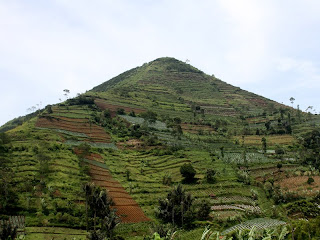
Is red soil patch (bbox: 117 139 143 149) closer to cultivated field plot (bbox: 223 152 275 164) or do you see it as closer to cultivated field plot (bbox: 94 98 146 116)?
cultivated field plot (bbox: 223 152 275 164)

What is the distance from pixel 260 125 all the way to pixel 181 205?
76078 millimetres

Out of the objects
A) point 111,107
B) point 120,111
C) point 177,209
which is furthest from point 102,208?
point 111,107

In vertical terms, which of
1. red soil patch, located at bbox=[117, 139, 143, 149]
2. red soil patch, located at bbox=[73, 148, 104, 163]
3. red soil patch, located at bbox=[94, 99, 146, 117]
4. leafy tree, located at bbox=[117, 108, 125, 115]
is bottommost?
red soil patch, located at bbox=[73, 148, 104, 163]

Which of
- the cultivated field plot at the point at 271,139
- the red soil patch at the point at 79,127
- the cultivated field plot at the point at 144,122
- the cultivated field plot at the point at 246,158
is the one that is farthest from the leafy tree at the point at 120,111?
the cultivated field plot at the point at 246,158

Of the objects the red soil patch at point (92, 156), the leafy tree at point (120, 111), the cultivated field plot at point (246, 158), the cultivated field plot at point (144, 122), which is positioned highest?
the leafy tree at point (120, 111)

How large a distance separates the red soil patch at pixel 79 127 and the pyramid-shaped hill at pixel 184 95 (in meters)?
30.9

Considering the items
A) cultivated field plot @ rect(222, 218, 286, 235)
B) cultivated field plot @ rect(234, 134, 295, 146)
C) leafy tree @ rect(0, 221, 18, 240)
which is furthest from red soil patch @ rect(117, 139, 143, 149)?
leafy tree @ rect(0, 221, 18, 240)

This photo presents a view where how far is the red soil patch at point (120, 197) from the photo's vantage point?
140 feet

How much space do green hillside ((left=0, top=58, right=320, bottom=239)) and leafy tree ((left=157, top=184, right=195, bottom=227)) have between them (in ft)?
0.60

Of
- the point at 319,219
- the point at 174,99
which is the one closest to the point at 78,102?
the point at 174,99

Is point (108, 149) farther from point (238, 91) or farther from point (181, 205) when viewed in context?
point (238, 91)

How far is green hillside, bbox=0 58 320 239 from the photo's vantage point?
132 feet

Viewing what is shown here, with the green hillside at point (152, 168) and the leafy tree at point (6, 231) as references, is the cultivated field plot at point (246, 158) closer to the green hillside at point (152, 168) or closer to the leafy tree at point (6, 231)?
the green hillside at point (152, 168)

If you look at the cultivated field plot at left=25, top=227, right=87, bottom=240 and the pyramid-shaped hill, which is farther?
the pyramid-shaped hill
